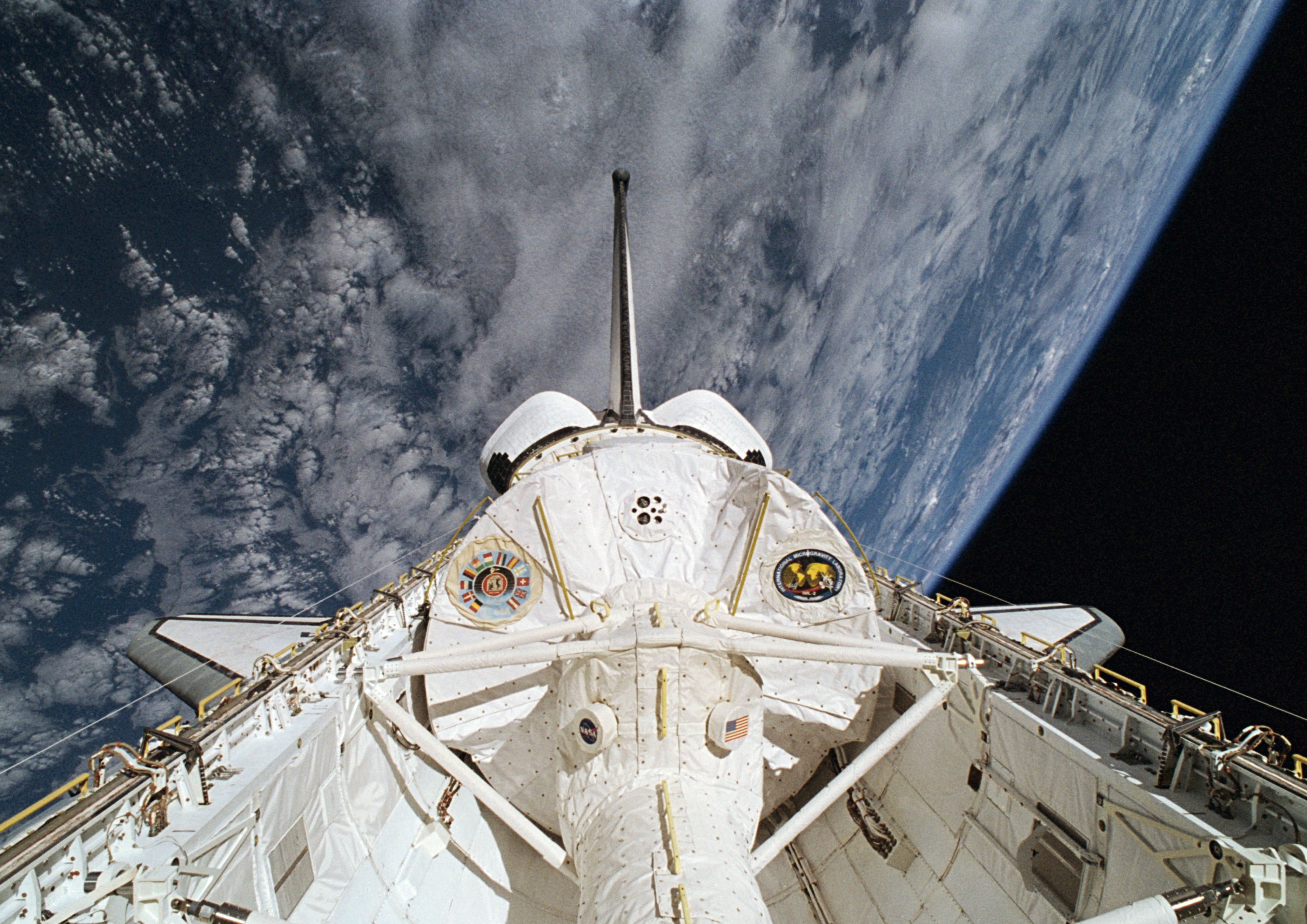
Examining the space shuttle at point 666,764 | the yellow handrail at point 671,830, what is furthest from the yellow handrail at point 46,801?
the yellow handrail at point 671,830

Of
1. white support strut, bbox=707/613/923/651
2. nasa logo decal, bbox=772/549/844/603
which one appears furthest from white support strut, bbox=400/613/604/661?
nasa logo decal, bbox=772/549/844/603

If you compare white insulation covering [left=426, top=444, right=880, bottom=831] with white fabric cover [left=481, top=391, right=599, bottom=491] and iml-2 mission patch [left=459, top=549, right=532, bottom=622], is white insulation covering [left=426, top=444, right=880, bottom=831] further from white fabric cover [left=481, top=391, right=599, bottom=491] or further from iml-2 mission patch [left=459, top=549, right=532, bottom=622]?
white fabric cover [left=481, top=391, right=599, bottom=491]

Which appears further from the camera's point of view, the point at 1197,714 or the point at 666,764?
the point at 666,764

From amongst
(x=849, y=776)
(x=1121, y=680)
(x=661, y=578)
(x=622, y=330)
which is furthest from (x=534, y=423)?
(x=1121, y=680)

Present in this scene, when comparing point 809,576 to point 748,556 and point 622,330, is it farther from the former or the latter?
point 622,330

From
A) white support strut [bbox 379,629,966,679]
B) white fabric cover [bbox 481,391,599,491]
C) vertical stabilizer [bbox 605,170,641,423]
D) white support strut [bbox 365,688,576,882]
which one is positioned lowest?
white support strut [bbox 365,688,576,882]

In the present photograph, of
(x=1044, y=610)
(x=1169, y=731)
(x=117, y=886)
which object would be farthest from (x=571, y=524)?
(x=1044, y=610)

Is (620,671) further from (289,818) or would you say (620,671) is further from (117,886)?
(117,886)
